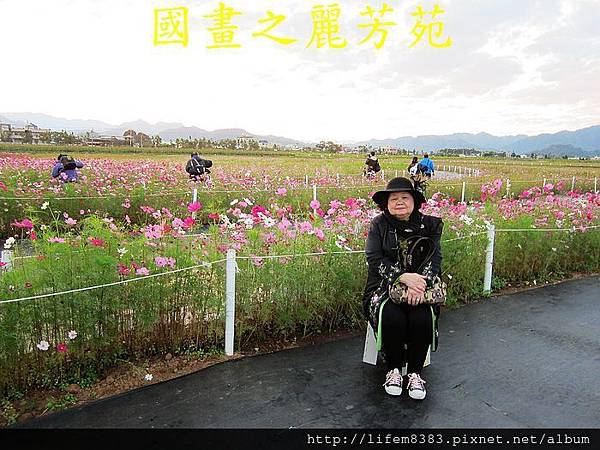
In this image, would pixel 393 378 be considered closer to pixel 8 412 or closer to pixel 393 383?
pixel 393 383

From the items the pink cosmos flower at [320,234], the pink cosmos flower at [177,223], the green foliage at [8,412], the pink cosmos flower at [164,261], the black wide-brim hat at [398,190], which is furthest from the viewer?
the pink cosmos flower at [320,234]

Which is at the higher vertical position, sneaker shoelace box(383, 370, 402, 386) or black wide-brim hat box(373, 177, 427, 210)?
black wide-brim hat box(373, 177, 427, 210)

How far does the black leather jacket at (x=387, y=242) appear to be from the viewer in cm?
337

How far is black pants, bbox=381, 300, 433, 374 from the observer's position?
10.3 ft

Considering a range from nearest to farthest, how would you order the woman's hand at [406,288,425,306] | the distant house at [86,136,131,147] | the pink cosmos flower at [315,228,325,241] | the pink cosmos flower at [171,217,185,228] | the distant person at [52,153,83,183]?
the woman's hand at [406,288,425,306] < the pink cosmos flower at [171,217,185,228] < the pink cosmos flower at [315,228,325,241] < the distant person at [52,153,83,183] < the distant house at [86,136,131,147]

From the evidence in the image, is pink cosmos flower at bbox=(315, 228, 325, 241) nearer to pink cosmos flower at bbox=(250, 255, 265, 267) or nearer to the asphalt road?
pink cosmos flower at bbox=(250, 255, 265, 267)

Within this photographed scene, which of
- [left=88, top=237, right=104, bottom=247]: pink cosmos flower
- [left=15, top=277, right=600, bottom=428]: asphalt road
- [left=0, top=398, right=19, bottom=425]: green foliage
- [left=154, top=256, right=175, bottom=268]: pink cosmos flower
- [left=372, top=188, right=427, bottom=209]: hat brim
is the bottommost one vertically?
[left=0, top=398, right=19, bottom=425]: green foliage

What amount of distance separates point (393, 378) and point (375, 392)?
0.15m

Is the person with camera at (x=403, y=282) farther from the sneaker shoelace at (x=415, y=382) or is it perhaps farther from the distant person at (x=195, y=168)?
the distant person at (x=195, y=168)

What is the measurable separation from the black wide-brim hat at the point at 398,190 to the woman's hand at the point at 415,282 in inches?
22.8

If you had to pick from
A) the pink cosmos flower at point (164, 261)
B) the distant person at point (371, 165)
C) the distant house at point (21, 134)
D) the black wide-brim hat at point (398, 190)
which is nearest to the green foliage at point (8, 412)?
the pink cosmos flower at point (164, 261)

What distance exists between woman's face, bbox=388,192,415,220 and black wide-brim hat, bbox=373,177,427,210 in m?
0.04

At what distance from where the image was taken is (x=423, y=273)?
10.8ft

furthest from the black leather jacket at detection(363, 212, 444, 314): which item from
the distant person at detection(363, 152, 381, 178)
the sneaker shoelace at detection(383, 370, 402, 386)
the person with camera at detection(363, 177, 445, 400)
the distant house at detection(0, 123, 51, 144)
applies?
the distant house at detection(0, 123, 51, 144)
